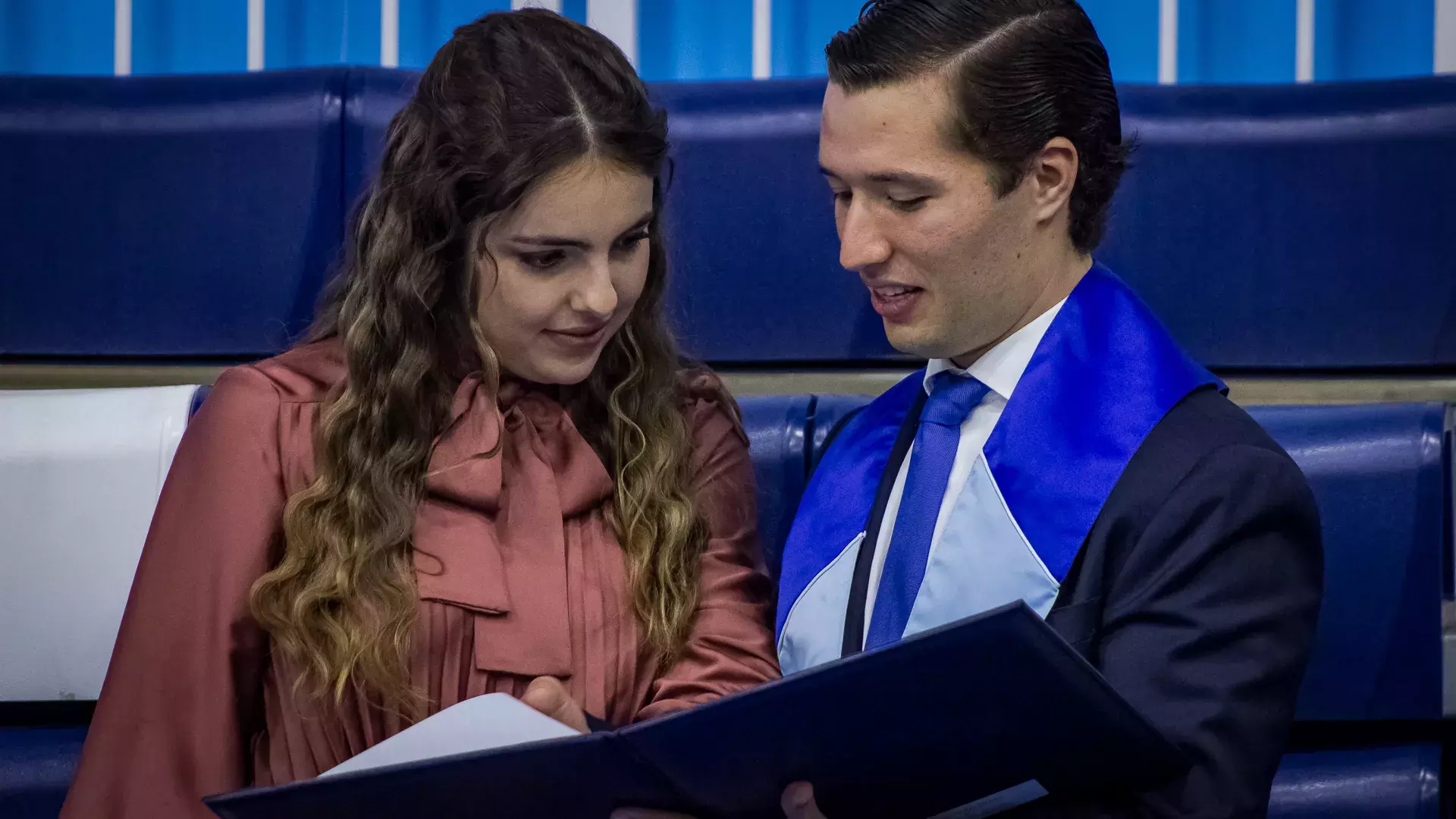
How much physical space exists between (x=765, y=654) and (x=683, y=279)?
2.01 ft

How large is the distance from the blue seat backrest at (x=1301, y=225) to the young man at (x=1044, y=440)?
515mm

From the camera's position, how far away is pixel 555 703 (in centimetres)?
135

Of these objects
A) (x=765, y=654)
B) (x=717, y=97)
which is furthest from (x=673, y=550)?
(x=717, y=97)

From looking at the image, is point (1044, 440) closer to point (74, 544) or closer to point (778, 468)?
point (778, 468)

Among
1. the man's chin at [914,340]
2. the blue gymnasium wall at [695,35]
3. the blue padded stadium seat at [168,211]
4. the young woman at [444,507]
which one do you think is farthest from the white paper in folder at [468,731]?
the blue gymnasium wall at [695,35]

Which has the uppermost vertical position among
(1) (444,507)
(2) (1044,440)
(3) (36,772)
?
(2) (1044,440)

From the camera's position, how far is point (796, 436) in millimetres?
1780

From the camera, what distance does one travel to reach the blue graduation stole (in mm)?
1279

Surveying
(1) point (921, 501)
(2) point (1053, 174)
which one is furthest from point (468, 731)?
(2) point (1053, 174)

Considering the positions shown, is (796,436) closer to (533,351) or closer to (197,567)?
(533,351)

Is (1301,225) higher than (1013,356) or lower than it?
higher

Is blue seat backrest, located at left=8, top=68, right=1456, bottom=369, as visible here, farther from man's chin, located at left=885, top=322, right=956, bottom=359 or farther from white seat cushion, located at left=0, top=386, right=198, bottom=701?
man's chin, located at left=885, top=322, right=956, bottom=359

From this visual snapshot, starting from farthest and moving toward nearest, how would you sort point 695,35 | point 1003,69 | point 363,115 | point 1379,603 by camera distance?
point 695,35 → point 363,115 → point 1379,603 → point 1003,69

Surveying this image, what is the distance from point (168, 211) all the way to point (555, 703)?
1049mm
